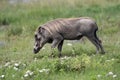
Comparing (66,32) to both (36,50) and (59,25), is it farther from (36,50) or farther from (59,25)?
(36,50)

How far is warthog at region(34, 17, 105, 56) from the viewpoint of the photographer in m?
13.2

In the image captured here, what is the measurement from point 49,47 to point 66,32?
1.97 meters

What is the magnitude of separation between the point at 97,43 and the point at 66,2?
29.6ft

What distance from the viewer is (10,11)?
21.5 m

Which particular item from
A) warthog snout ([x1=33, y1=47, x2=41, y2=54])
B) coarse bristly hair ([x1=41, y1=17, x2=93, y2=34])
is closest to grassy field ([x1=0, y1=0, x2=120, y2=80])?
warthog snout ([x1=33, y1=47, x2=41, y2=54])

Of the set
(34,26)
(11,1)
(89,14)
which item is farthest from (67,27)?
(11,1)

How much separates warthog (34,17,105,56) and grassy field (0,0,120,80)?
339mm

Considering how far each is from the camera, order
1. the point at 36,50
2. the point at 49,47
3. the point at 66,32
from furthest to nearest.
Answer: the point at 49,47 → the point at 36,50 → the point at 66,32

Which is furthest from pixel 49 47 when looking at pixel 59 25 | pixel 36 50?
pixel 59 25

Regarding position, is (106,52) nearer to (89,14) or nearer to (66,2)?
(89,14)

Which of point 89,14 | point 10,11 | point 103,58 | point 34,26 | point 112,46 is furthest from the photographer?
point 10,11

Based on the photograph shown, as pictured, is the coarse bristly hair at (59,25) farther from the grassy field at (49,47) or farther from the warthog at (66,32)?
the grassy field at (49,47)

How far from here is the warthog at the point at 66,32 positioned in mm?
13160

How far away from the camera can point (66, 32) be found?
1342 centimetres
